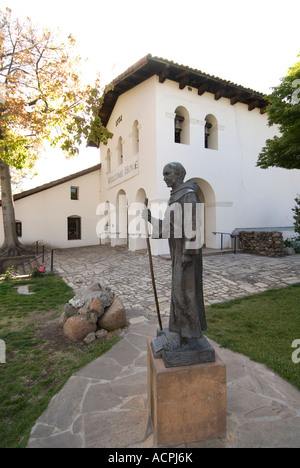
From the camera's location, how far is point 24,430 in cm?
222

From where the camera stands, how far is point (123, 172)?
13.3 metres

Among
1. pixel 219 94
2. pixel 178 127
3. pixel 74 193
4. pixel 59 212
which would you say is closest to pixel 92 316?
pixel 178 127

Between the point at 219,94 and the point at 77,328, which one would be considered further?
the point at 219,94

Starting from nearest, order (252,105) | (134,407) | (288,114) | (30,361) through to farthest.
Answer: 1. (134,407)
2. (30,361)
3. (288,114)
4. (252,105)

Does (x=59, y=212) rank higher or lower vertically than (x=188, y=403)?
higher

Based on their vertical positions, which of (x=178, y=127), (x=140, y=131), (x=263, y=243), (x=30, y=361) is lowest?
(x=30, y=361)

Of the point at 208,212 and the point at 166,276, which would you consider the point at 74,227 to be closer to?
the point at 208,212

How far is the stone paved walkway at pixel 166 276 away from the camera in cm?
573

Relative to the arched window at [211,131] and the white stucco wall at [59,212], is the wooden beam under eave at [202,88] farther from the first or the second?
the white stucco wall at [59,212]

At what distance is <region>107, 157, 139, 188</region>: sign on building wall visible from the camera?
1191 centimetres

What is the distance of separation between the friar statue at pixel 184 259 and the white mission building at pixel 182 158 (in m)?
8.11

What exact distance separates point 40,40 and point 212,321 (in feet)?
38.9

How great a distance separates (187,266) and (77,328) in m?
2.63

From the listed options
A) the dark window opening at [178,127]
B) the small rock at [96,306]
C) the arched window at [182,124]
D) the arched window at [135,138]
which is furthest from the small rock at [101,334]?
the dark window opening at [178,127]
